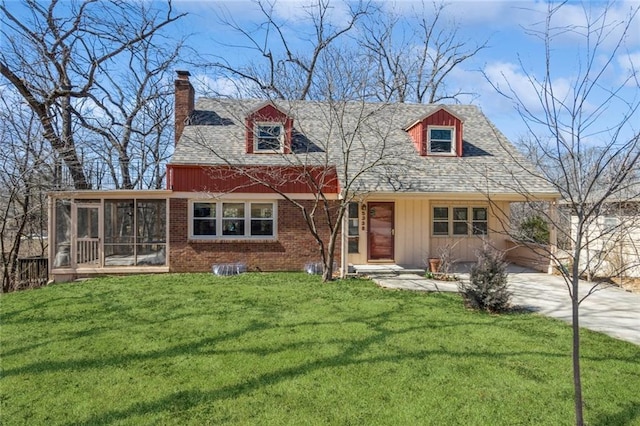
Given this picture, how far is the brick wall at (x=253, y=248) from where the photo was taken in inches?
523

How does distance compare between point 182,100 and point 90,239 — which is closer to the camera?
point 90,239

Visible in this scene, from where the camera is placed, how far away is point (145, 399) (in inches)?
171

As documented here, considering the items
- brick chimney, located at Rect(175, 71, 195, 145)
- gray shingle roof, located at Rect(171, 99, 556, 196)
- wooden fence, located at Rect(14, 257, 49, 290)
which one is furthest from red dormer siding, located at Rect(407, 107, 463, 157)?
wooden fence, located at Rect(14, 257, 49, 290)

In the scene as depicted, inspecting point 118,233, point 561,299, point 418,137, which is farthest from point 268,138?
point 561,299

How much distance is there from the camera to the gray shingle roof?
13.0 m

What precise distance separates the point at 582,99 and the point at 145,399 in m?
5.15

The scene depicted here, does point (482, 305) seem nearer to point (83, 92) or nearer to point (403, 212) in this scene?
point (403, 212)

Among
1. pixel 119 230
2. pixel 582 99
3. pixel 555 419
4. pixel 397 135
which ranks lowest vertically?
pixel 555 419

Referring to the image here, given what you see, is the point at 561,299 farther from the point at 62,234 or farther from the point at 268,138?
the point at 62,234

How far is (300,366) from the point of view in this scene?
5207 mm

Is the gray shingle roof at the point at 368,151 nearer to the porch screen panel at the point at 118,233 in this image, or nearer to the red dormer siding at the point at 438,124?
the red dormer siding at the point at 438,124

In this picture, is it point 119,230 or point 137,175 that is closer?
point 119,230

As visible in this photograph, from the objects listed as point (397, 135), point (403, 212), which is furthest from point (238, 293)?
point (397, 135)

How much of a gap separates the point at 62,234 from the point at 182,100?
20.6ft
